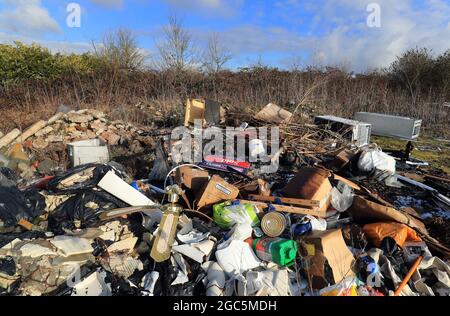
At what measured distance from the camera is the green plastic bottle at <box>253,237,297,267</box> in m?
2.61

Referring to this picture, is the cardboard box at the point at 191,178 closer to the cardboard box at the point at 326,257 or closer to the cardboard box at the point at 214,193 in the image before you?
the cardboard box at the point at 214,193

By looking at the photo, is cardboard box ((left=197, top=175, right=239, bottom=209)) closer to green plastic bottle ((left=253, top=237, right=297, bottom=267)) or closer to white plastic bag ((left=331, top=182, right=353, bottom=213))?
green plastic bottle ((left=253, top=237, right=297, bottom=267))

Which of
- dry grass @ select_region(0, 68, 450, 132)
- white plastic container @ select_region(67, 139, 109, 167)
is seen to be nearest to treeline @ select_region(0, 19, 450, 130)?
dry grass @ select_region(0, 68, 450, 132)

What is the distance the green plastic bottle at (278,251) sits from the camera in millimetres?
2609

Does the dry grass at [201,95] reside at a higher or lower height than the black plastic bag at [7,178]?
higher

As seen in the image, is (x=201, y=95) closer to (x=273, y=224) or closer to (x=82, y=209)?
(x=82, y=209)

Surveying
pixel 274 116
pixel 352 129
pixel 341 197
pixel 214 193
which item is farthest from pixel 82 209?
pixel 352 129

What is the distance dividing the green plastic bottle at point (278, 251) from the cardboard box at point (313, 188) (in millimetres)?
814

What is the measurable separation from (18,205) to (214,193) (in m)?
2.14

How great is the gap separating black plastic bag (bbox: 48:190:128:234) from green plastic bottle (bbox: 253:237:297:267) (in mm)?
1675

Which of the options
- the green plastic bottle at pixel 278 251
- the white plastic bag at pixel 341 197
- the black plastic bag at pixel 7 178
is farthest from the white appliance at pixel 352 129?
the black plastic bag at pixel 7 178

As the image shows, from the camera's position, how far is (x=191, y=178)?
150 inches
